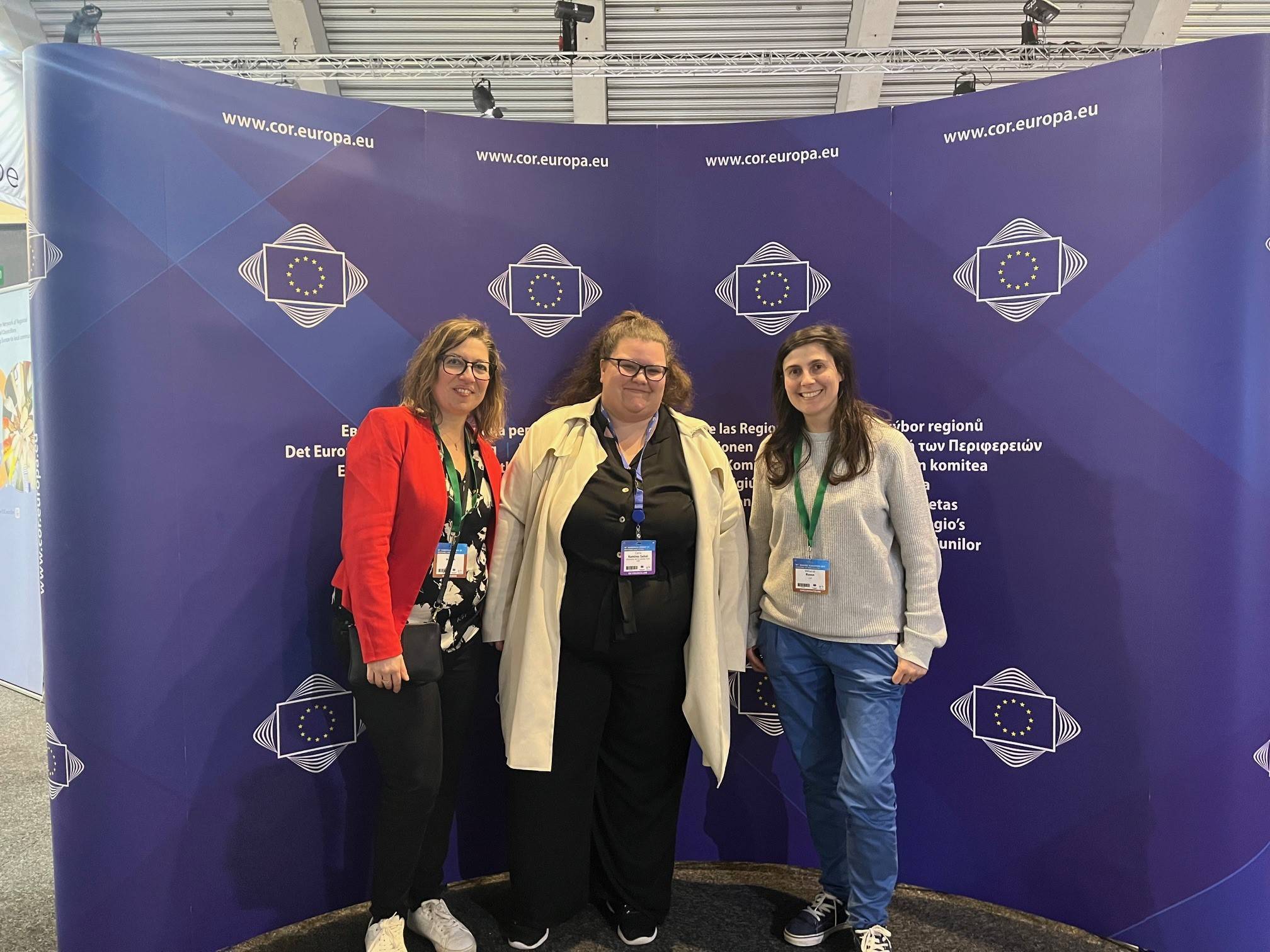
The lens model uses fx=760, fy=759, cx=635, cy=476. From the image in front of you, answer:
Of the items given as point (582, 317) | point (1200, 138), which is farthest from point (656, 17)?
point (1200, 138)

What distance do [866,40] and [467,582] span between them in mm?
4052

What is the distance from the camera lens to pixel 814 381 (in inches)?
79.8

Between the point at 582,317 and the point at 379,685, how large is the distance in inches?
51.4

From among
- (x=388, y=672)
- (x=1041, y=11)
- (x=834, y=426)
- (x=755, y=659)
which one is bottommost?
(x=755, y=659)

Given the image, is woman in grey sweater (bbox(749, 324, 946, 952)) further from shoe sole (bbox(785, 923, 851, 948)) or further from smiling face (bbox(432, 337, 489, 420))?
smiling face (bbox(432, 337, 489, 420))

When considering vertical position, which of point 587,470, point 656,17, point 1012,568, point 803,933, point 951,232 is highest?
point 656,17

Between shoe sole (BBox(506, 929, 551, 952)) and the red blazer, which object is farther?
shoe sole (BBox(506, 929, 551, 952))

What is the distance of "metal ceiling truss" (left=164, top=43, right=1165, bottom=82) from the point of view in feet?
11.4

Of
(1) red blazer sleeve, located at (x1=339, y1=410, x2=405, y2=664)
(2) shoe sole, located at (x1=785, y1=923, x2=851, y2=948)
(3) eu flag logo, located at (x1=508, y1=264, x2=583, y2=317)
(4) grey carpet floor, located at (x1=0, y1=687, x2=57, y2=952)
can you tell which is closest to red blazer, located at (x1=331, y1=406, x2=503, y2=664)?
(1) red blazer sleeve, located at (x1=339, y1=410, x2=405, y2=664)

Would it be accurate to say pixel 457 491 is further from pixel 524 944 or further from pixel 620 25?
pixel 620 25

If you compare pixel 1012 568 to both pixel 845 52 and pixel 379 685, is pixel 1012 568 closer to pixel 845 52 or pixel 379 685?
pixel 379 685

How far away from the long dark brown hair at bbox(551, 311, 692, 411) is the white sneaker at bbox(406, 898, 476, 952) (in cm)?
151

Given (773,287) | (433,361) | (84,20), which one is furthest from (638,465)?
(84,20)

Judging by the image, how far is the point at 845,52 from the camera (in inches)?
140
